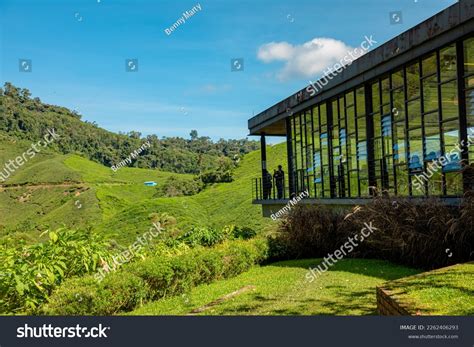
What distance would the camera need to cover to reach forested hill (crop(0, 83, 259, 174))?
274 feet

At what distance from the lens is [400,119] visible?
1223 centimetres

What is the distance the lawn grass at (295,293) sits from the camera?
721 cm

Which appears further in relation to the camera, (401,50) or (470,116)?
(401,50)

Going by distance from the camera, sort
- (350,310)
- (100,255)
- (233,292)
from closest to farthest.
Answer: (350,310) < (100,255) < (233,292)

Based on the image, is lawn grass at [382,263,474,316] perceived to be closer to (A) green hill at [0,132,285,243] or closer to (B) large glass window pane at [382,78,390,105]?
(B) large glass window pane at [382,78,390,105]

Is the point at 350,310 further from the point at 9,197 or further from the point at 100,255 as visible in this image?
the point at 9,197

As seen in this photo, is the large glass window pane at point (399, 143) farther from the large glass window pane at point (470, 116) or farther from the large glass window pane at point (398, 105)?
the large glass window pane at point (470, 116)

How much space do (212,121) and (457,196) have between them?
17884 mm

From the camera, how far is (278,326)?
5281 mm

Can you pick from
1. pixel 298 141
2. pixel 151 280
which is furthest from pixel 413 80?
pixel 298 141

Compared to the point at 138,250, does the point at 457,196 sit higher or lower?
higher

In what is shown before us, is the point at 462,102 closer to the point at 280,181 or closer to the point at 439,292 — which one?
the point at 439,292

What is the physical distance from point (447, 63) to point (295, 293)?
5.76m

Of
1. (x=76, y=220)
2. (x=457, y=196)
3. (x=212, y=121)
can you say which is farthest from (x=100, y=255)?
(x=76, y=220)
